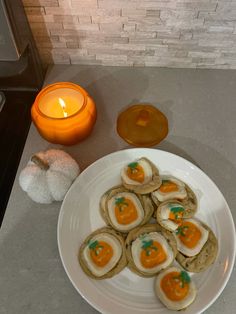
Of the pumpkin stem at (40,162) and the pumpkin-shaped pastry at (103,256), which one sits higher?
the pumpkin stem at (40,162)

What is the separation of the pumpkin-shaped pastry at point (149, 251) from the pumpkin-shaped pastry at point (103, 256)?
0.02 meters

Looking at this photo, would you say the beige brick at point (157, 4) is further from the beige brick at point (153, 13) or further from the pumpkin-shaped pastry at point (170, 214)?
the pumpkin-shaped pastry at point (170, 214)

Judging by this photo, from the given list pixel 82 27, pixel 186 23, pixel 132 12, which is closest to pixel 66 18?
pixel 82 27

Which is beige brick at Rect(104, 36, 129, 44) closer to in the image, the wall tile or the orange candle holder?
the wall tile

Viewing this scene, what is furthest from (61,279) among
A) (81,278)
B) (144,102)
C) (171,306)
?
(144,102)

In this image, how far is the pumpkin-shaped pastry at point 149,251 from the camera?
495mm

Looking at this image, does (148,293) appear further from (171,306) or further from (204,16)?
(204,16)

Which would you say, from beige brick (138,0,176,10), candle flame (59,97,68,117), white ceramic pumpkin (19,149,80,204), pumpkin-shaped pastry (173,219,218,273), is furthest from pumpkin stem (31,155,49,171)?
beige brick (138,0,176,10)

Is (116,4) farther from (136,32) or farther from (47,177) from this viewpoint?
(47,177)

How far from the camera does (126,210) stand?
21.0 inches

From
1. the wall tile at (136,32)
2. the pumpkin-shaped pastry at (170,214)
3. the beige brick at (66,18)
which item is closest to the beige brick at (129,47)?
the wall tile at (136,32)

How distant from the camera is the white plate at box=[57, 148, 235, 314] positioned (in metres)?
0.48

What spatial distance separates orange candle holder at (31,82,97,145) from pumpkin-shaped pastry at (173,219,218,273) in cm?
27

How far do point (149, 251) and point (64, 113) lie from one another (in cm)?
32
